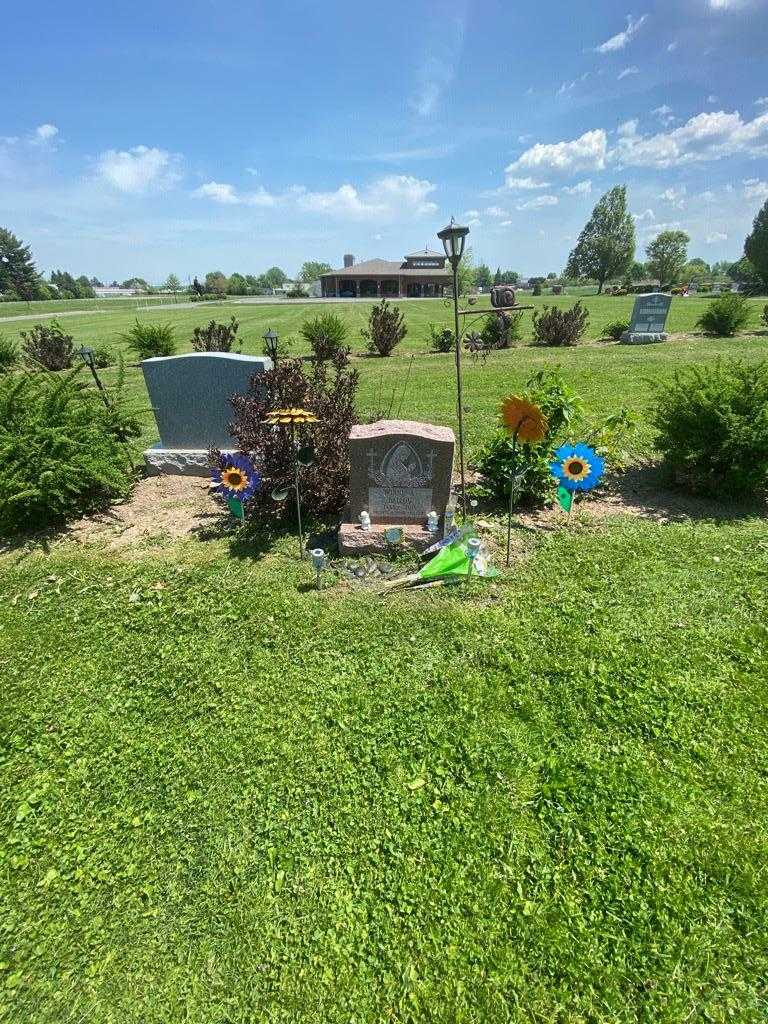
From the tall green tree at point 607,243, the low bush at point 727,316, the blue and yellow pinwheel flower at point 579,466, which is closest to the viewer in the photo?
the blue and yellow pinwheel flower at point 579,466

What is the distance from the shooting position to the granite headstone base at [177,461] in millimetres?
6477

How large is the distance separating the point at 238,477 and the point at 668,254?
86.0 metres

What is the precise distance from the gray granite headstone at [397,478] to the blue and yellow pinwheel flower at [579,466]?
1.21 meters

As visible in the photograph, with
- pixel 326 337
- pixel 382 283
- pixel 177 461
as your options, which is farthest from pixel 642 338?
pixel 382 283

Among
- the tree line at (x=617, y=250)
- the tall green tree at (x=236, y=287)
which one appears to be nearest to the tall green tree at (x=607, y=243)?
the tree line at (x=617, y=250)

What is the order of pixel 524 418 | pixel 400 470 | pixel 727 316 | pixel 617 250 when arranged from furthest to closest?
pixel 617 250 < pixel 727 316 < pixel 400 470 < pixel 524 418

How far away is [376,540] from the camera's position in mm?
4539

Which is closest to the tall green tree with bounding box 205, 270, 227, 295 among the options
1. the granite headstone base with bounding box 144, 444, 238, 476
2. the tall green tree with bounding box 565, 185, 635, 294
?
the tall green tree with bounding box 565, 185, 635, 294

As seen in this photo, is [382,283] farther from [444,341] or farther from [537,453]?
[537,453]

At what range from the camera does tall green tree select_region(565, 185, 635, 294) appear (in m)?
63.3

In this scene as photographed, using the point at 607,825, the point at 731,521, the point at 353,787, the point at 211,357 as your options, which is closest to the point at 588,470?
the point at 731,521

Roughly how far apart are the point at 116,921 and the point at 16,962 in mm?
388

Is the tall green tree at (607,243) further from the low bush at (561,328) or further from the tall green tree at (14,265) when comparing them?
the tall green tree at (14,265)

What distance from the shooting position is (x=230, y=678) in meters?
3.34
